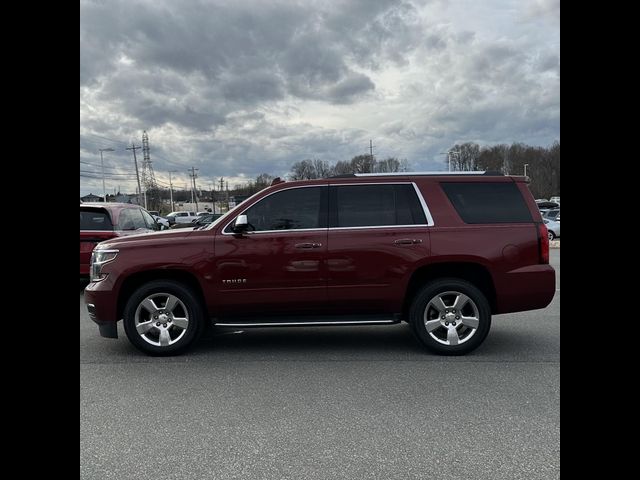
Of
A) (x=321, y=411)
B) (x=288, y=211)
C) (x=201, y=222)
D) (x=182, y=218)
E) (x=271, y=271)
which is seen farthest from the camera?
(x=182, y=218)

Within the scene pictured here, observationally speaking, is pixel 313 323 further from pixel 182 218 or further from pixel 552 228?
pixel 182 218

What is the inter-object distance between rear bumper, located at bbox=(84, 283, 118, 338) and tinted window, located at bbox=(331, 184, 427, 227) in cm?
261

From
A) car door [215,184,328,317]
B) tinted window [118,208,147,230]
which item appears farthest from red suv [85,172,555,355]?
tinted window [118,208,147,230]

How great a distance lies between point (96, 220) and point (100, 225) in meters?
0.14

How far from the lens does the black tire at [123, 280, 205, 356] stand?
5441 mm

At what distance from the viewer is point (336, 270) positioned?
213 inches

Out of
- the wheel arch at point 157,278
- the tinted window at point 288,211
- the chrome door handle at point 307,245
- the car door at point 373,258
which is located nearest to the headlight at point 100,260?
the wheel arch at point 157,278

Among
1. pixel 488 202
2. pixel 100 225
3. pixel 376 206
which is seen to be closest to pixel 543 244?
pixel 488 202

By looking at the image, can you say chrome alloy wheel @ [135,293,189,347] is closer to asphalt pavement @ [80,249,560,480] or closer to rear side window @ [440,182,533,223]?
asphalt pavement @ [80,249,560,480]

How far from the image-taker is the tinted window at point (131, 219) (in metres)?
9.87
